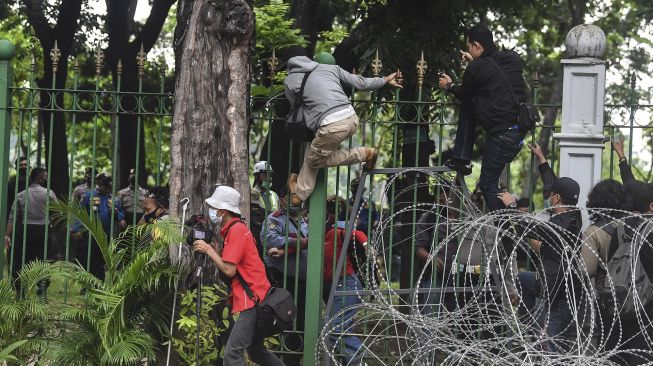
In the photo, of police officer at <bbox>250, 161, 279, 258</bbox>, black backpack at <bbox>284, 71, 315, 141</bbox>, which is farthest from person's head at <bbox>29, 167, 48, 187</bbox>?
black backpack at <bbox>284, 71, 315, 141</bbox>

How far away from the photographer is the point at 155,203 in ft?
38.3

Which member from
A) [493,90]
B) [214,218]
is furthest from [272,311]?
[493,90]

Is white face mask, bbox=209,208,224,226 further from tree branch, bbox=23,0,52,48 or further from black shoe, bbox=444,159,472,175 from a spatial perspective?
tree branch, bbox=23,0,52,48

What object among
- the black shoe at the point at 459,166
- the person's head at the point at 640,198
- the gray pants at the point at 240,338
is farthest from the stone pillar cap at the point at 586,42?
the gray pants at the point at 240,338

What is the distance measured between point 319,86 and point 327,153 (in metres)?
0.54

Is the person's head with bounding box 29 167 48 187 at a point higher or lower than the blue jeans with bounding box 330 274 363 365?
higher

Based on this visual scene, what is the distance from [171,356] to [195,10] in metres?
2.81

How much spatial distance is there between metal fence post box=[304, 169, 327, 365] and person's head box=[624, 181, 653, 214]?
249 cm

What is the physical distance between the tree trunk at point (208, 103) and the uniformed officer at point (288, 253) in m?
0.72

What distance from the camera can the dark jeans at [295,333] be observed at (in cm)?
986

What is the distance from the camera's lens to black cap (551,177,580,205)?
341 inches

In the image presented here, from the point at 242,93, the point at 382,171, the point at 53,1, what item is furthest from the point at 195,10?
the point at 53,1

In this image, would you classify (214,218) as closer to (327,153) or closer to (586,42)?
(327,153)

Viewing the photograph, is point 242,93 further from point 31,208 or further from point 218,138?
point 31,208
